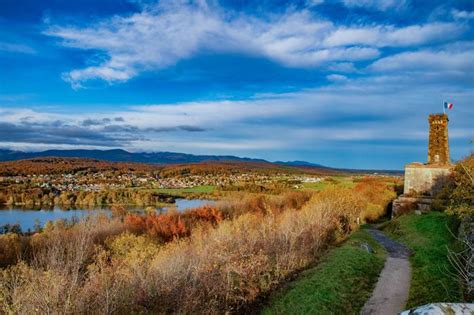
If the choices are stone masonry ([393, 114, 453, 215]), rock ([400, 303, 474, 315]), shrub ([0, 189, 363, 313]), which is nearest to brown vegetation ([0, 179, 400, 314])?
shrub ([0, 189, 363, 313])

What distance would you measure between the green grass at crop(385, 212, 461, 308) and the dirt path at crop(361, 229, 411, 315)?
0.83ft

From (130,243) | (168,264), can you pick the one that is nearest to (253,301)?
(168,264)

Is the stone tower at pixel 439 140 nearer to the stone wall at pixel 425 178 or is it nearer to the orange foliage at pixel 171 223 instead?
the stone wall at pixel 425 178

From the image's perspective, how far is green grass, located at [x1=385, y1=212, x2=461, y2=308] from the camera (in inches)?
430

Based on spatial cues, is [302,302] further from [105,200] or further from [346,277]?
[105,200]

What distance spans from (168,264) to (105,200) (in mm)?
65548

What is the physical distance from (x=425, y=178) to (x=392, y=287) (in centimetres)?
2146

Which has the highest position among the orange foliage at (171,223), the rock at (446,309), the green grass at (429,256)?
the rock at (446,309)

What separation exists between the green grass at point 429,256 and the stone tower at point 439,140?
342 inches

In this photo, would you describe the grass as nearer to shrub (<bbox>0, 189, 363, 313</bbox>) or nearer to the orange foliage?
shrub (<bbox>0, 189, 363, 313</bbox>)

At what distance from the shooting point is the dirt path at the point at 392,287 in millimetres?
11172

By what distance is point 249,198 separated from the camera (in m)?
56.2

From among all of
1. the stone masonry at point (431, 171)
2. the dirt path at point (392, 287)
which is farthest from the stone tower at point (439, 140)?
the dirt path at point (392, 287)

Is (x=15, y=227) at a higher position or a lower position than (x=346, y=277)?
lower
